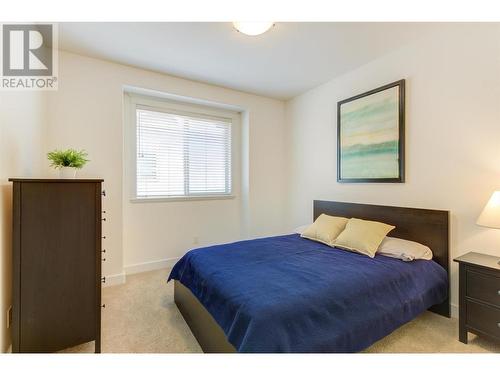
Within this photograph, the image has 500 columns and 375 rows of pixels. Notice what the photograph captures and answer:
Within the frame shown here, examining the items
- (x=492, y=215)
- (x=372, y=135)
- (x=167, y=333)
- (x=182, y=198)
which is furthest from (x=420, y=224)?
(x=182, y=198)

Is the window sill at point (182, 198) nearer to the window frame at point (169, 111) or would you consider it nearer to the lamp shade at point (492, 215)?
the window frame at point (169, 111)

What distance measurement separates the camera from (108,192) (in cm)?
289

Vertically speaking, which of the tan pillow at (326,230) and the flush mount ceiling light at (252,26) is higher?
the flush mount ceiling light at (252,26)

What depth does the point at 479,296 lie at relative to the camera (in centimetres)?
174

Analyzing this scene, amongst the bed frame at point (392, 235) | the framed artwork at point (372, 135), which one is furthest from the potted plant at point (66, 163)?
the framed artwork at point (372, 135)

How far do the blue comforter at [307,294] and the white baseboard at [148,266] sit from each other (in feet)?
4.28

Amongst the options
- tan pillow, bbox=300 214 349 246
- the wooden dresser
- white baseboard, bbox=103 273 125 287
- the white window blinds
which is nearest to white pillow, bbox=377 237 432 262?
tan pillow, bbox=300 214 349 246

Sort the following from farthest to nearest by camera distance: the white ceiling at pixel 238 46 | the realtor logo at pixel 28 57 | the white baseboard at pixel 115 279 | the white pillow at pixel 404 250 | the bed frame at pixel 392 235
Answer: the white baseboard at pixel 115 279
the white ceiling at pixel 238 46
the white pillow at pixel 404 250
the realtor logo at pixel 28 57
the bed frame at pixel 392 235

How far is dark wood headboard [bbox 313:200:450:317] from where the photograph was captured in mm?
2182

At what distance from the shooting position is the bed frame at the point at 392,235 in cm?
162

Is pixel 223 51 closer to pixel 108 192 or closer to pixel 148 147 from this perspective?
pixel 148 147

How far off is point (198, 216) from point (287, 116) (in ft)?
7.57

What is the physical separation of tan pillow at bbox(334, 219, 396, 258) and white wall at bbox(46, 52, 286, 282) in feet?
5.92
